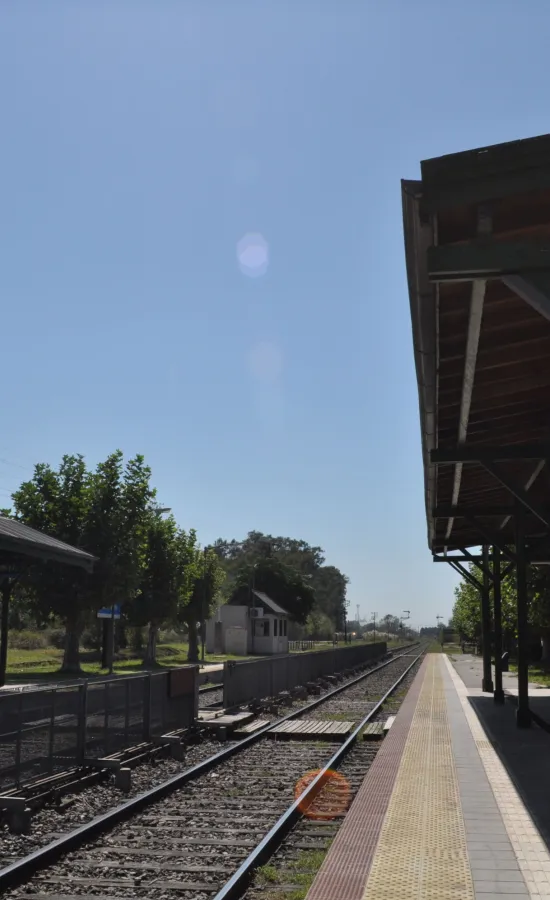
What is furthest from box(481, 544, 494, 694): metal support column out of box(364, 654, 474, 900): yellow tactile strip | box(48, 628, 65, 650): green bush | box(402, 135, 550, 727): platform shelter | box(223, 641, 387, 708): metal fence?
box(48, 628, 65, 650): green bush

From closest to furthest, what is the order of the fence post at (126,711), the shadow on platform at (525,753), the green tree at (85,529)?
the shadow on platform at (525,753)
the fence post at (126,711)
the green tree at (85,529)

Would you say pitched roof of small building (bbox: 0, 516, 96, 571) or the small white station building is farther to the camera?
the small white station building

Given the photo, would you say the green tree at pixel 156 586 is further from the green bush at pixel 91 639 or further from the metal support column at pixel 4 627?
the metal support column at pixel 4 627

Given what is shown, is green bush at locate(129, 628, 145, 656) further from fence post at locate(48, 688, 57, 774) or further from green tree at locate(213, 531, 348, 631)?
green tree at locate(213, 531, 348, 631)

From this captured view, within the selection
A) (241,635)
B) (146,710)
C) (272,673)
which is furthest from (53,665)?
(241,635)

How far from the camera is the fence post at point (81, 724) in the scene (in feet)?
32.8

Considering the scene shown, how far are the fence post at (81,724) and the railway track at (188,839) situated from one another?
1.04 meters

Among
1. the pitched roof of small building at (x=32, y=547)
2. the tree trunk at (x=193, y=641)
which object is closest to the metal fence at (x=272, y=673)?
the pitched roof of small building at (x=32, y=547)

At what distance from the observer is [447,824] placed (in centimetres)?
718

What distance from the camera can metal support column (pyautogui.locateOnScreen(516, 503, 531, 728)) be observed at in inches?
551

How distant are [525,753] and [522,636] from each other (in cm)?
282

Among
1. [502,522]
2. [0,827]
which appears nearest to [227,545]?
[502,522]

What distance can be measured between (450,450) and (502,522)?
28.3ft

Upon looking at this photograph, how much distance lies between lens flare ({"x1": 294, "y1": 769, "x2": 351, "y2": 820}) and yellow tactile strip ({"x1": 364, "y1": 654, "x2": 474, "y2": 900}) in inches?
24.5
